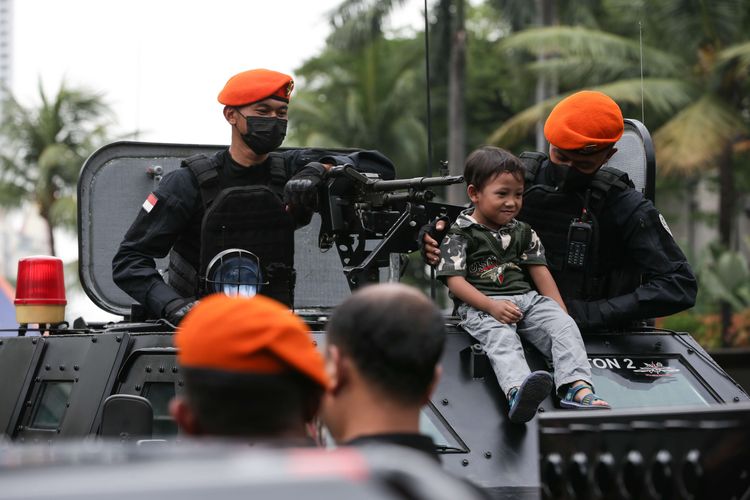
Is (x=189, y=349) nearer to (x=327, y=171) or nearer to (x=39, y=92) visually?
(x=327, y=171)

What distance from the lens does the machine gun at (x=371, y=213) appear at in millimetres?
5422

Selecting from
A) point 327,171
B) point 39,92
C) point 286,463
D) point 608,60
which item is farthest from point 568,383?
point 39,92

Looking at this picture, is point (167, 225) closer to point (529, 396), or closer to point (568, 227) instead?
point (568, 227)

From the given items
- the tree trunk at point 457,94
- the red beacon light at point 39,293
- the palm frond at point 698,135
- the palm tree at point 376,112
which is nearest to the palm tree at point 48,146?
the palm tree at point 376,112

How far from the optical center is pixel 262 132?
5.97 m

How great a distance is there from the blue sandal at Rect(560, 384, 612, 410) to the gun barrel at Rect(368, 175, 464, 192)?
883 millimetres

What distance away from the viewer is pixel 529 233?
5648mm

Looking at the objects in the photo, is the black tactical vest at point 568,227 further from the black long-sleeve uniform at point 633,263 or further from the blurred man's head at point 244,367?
the blurred man's head at point 244,367

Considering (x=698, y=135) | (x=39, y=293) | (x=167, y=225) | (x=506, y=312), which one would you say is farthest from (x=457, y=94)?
(x=506, y=312)

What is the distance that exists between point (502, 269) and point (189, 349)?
9.97 feet

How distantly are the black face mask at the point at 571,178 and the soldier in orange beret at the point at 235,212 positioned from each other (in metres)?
0.74

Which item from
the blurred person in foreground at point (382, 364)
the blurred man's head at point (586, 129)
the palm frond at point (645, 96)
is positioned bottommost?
the blurred person in foreground at point (382, 364)

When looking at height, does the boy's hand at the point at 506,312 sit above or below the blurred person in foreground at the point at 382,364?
below

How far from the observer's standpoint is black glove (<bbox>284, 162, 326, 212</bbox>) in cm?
541
